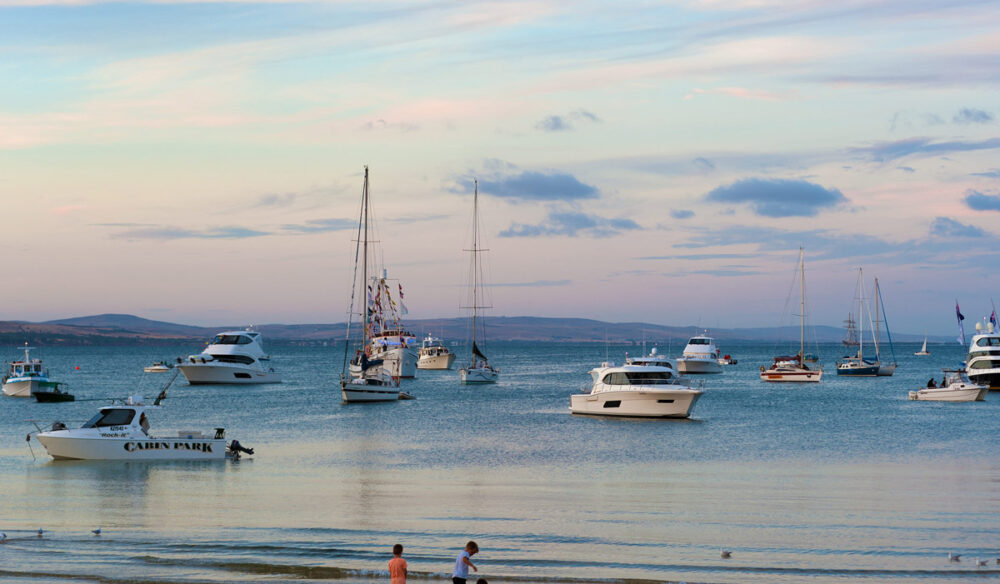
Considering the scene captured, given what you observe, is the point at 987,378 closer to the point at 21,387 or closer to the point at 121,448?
the point at 121,448

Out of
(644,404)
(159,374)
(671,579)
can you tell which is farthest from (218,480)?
Result: (159,374)

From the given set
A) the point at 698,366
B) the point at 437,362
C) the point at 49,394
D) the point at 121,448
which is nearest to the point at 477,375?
the point at 698,366

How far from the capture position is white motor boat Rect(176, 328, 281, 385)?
10419 cm

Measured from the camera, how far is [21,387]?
85250 mm

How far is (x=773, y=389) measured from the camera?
351ft

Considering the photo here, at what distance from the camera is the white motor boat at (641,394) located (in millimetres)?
62781

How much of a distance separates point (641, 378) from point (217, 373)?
54469 millimetres

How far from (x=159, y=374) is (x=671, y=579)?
132 m

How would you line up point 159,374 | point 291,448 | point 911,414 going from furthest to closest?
1. point 159,374
2. point 911,414
3. point 291,448

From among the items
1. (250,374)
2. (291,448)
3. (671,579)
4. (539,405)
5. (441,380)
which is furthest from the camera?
(441,380)

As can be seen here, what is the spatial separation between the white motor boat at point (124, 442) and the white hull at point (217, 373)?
61757mm

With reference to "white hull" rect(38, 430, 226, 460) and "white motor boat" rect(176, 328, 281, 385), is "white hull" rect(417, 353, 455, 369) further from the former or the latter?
"white hull" rect(38, 430, 226, 460)

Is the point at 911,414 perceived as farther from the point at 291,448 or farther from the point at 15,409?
the point at 15,409

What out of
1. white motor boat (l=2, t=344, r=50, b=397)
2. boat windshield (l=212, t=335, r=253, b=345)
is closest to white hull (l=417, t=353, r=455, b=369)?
boat windshield (l=212, t=335, r=253, b=345)
